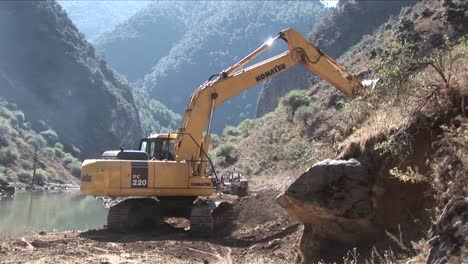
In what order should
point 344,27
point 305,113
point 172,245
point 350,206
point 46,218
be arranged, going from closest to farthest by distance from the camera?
point 350,206, point 172,245, point 46,218, point 305,113, point 344,27

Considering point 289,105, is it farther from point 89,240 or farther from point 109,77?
point 109,77

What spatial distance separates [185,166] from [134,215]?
7.73 ft

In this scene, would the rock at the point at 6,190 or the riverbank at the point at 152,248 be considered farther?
the rock at the point at 6,190

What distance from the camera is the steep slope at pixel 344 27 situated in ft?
268

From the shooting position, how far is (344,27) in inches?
3386

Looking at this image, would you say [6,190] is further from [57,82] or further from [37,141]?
[57,82]

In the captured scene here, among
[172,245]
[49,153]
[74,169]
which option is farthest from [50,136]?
[172,245]

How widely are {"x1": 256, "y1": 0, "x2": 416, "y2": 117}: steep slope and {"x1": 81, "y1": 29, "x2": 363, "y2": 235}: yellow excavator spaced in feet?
192

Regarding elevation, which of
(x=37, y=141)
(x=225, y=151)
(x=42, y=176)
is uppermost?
(x=37, y=141)

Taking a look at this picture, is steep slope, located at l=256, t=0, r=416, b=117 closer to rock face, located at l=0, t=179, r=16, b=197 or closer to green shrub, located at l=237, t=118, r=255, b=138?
green shrub, located at l=237, t=118, r=255, b=138

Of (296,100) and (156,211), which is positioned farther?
(296,100)

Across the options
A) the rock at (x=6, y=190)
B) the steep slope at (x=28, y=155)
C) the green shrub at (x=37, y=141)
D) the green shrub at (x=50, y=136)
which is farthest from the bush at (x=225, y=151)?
the green shrub at (x=50, y=136)

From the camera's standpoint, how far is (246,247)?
1475 cm

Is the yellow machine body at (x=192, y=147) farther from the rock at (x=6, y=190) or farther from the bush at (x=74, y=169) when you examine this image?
the bush at (x=74, y=169)
